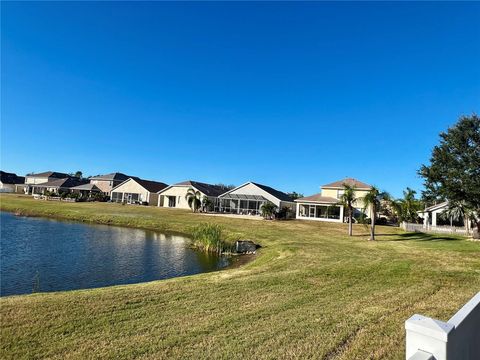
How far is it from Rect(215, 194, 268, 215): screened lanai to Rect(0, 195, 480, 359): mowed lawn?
34.8 m

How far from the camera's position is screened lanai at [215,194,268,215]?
154 ft

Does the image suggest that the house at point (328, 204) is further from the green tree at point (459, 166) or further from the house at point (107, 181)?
the house at point (107, 181)

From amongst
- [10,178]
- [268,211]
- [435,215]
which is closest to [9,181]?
[10,178]

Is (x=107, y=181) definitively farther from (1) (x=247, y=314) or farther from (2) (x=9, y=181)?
(1) (x=247, y=314)

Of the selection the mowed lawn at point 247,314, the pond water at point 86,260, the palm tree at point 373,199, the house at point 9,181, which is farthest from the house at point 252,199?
the house at point 9,181

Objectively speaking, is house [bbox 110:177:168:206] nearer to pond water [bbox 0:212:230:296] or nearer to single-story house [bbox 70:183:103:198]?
single-story house [bbox 70:183:103:198]

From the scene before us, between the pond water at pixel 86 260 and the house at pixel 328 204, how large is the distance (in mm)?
21917

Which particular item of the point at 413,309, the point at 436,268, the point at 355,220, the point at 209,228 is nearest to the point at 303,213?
the point at 355,220

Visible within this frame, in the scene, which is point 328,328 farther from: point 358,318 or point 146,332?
point 146,332

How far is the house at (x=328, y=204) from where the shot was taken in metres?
41.8

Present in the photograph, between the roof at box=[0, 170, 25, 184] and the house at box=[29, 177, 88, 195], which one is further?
the roof at box=[0, 170, 25, 184]

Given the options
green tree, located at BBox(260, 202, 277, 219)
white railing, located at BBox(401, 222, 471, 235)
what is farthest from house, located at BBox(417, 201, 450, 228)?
green tree, located at BBox(260, 202, 277, 219)

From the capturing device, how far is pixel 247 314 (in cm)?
686

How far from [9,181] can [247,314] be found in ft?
354
